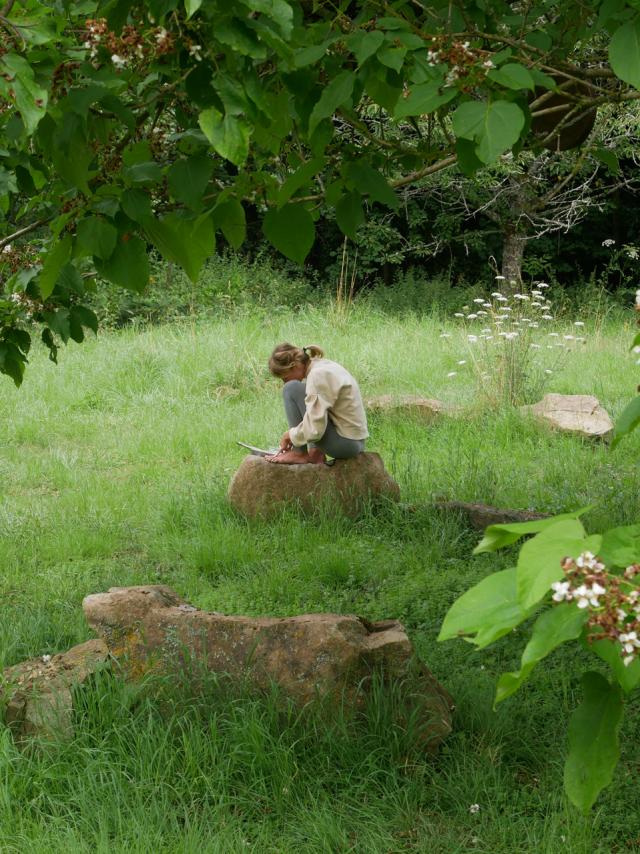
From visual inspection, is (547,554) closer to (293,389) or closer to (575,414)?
(293,389)

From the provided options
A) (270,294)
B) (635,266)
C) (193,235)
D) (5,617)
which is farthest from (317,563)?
(635,266)

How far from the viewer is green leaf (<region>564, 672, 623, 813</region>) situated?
1455 millimetres

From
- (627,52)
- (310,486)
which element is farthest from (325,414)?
(627,52)

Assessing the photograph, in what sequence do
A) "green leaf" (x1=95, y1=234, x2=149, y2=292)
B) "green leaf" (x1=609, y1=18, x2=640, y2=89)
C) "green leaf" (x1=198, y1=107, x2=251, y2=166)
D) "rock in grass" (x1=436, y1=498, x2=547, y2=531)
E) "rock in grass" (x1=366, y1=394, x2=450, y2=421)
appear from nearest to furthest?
"green leaf" (x1=198, y1=107, x2=251, y2=166) < "green leaf" (x1=609, y1=18, x2=640, y2=89) < "green leaf" (x1=95, y1=234, x2=149, y2=292) < "rock in grass" (x1=436, y1=498, x2=547, y2=531) < "rock in grass" (x1=366, y1=394, x2=450, y2=421)

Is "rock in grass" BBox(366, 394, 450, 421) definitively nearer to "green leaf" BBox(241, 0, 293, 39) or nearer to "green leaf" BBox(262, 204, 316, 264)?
"green leaf" BBox(262, 204, 316, 264)

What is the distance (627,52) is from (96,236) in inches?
54.1

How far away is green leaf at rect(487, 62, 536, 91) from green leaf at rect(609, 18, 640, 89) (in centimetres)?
19

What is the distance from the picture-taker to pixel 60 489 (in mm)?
7184

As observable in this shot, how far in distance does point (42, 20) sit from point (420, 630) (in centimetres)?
309

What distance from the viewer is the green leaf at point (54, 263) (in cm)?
265

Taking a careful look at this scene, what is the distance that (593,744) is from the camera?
148 cm

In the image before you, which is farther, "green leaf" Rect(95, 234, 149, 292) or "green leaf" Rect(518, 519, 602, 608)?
"green leaf" Rect(95, 234, 149, 292)

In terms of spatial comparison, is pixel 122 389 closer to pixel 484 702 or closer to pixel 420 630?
pixel 420 630

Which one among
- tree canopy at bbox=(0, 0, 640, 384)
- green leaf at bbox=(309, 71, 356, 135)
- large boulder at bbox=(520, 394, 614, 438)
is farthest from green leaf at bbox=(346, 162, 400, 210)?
large boulder at bbox=(520, 394, 614, 438)
